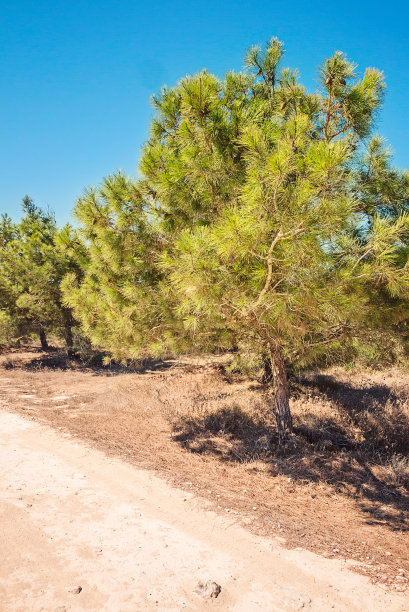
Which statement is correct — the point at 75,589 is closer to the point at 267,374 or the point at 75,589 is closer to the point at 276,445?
the point at 276,445

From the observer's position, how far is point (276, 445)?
7055 mm

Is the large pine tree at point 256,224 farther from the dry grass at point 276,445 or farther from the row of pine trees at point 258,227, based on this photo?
the dry grass at point 276,445

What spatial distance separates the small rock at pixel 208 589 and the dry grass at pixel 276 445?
1.13 metres

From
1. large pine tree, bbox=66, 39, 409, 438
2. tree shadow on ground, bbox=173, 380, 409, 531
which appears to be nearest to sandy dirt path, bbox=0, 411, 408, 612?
tree shadow on ground, bbox=173, 380, 409, 531

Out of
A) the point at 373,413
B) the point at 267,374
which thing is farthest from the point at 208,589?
the point at 267,374

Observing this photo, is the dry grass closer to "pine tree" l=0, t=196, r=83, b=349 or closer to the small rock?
the small rock

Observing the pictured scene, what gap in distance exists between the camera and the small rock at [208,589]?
306 centimetres

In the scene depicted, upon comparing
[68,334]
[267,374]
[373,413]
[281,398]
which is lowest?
[373,413]

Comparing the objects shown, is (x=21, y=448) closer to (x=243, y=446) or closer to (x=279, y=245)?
(x=243, y=446)

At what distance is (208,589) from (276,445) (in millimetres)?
4204

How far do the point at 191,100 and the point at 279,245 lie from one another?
106 inches

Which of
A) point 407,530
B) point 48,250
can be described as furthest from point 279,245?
point 48,250

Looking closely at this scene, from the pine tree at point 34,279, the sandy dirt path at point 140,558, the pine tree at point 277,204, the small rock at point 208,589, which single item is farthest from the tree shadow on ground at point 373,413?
the pine tree at point 34,279

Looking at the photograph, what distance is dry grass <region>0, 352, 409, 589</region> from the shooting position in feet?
14.5
